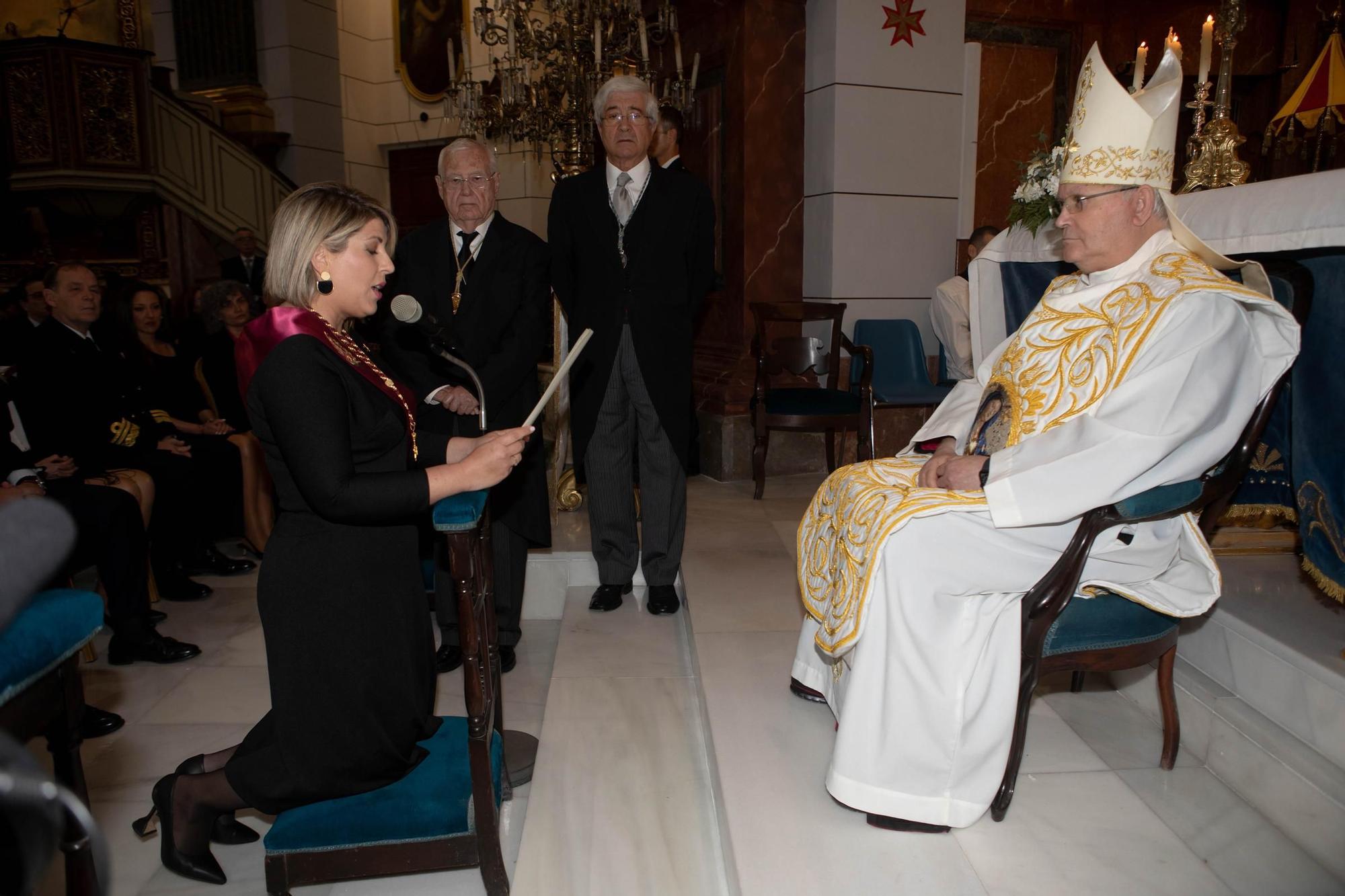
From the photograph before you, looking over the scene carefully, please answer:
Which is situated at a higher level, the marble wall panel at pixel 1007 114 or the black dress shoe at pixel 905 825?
the marble wall panel at pixel 1007 114

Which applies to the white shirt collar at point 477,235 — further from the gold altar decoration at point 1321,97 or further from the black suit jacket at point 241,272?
the black suit jacket at point 241,272

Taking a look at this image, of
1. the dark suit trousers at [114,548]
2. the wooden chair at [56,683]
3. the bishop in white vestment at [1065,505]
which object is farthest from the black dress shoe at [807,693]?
the dark suit trousers at [114,548]

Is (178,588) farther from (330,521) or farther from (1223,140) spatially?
(1223,140)

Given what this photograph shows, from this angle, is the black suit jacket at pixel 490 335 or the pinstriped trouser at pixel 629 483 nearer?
the black suit jacket at pixel 490 335

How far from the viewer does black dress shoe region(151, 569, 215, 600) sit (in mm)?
3992

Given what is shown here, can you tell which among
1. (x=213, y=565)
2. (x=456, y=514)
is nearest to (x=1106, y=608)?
(x=456, y=514)

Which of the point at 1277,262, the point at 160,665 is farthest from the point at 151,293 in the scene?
the point at 1277,262

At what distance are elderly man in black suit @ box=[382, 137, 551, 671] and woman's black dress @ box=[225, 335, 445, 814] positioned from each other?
1097mm

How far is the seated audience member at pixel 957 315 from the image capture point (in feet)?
17.2

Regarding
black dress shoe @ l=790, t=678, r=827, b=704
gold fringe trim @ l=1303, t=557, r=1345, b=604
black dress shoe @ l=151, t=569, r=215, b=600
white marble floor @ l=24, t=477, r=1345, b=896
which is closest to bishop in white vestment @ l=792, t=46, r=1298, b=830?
white marble floor @ l=24, t=477, r=1345, b=896

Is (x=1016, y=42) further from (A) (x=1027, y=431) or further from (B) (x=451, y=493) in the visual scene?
(B) (x=451, y=493)

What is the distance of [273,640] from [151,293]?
11.3 feet

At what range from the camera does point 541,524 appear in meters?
3.10

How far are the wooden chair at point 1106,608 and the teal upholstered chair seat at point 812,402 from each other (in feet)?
8.91
